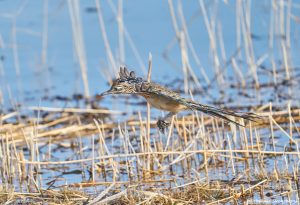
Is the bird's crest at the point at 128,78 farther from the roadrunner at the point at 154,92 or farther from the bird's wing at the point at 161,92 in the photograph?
the bird's wing at the point at 161,92

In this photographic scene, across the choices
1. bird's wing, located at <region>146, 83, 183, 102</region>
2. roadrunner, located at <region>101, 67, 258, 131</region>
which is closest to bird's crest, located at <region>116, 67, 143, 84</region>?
roadrunner, located at <region>101, 67, 258, 131</region>

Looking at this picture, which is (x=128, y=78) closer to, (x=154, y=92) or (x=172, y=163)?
(x=154, y=92)

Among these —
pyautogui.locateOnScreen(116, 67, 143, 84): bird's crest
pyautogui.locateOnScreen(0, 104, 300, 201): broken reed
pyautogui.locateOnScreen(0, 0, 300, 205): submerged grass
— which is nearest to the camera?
pyautogui.locateOnScreen(116, 67, 143, 84): bird's crest

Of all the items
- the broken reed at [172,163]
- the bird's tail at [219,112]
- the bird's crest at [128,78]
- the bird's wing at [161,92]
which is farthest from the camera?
the broken reed at [172,163]

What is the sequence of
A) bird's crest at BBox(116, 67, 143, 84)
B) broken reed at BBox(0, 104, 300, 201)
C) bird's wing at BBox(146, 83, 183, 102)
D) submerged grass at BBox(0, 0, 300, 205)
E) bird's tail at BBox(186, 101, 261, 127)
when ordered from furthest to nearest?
1. broken reed at BBox(0, 104, 300, 201)
2. submerged grass at BBox(0, 0, 300, 205)
3. bird's crest at BBox(116, 67, 143, 84)
4. bird's wing at BBox(146, 83, 183, 102)
5. bird's tail at BBox(186, 101, 261, 127)

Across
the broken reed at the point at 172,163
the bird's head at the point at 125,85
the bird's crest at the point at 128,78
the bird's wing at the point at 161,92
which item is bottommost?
the broken reed at the point at 172,163

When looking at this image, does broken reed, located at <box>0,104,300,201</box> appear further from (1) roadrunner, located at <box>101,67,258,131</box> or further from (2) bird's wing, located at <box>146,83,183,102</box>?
(2) bird's wing, located at <box>146,83,183,102</box>

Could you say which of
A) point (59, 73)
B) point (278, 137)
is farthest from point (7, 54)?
point (278, 137)

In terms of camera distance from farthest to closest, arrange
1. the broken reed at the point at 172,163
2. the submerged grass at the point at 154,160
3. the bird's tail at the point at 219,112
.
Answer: the broken reed at the point at 172,163 < the submerged grass at the point at 154,160 < the bird's tail at the point at 219,112

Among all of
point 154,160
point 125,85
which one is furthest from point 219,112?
point 154,160

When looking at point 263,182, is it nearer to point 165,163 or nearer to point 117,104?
A: point 165,163

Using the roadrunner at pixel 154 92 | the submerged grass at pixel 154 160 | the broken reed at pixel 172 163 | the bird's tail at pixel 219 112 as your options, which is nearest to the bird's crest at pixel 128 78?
the roadrunner at pixel 154 92

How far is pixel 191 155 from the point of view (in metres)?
7.82

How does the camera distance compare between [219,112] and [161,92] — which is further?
[161,92]
